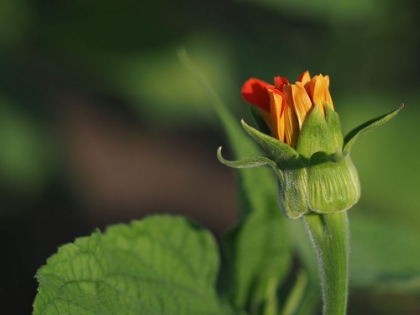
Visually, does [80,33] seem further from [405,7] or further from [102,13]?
[405,7]

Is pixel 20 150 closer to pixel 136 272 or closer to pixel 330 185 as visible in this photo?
pixel 136 272

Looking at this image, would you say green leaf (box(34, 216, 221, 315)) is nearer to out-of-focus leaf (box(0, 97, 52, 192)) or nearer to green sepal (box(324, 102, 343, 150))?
green sepal (box(324, 102, 343, 150))

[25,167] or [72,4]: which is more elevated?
[72,4]

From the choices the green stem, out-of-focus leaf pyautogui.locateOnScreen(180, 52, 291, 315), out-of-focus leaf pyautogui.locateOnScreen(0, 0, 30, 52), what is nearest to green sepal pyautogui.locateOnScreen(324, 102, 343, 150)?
the green stem

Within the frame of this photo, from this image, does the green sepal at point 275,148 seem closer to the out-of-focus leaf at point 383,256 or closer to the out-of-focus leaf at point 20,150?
the out-of-focus leaf at point 383,256

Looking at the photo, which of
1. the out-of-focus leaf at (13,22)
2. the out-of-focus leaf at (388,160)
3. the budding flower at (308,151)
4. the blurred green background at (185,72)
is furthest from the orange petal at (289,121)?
the out-of-focus leaf at (13,22)

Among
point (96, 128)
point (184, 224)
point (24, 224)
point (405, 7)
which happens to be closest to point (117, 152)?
point (96, 128)

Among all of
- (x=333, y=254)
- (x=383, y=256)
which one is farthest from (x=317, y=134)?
(x=383, y=256)
